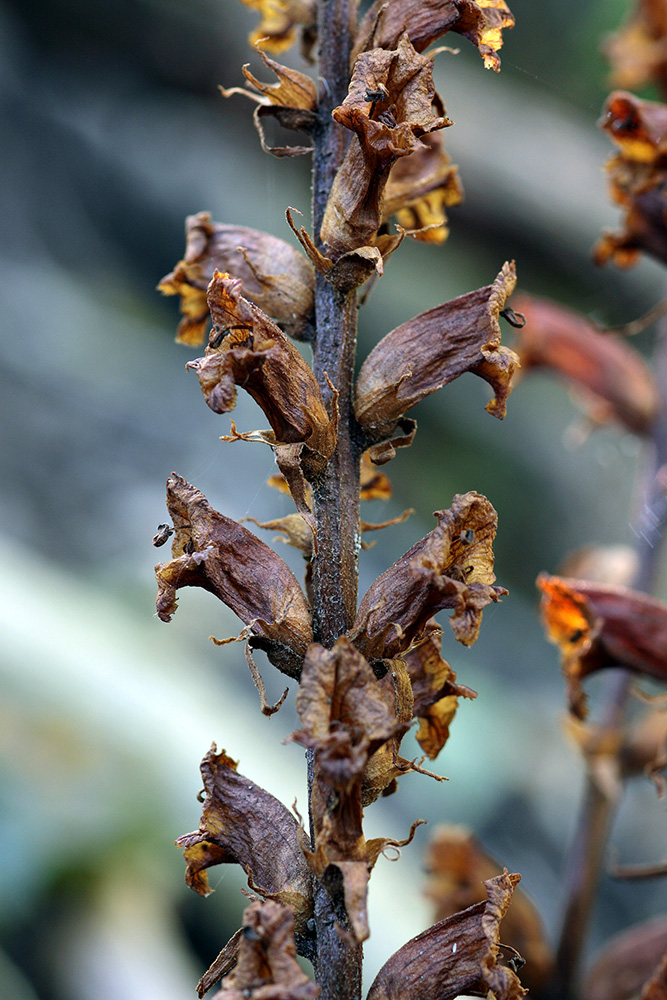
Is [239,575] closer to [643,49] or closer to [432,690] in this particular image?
[432,690]

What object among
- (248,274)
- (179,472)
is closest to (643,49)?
(248,274)

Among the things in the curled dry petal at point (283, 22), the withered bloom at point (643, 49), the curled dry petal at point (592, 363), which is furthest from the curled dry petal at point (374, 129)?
the withered bloom at point (643, 49)

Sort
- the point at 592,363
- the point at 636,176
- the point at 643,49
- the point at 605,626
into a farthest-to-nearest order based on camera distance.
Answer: the point at 592,363 → the point at 643,49 → the point at 636,176 → the point at 605,626

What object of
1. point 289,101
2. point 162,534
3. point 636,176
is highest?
point 636,176

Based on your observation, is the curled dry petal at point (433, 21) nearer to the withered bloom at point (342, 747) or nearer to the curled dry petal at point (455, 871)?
the withered bloom at point (342, 747)

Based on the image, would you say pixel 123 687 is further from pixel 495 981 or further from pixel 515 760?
pixel 495 981

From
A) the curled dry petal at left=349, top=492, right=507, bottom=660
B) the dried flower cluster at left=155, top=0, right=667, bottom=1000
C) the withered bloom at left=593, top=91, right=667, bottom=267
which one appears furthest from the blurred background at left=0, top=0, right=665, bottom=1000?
the curled dry petal at left=349, top=492, right=507, bottom=660

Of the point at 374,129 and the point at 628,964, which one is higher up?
the point at 374,129
